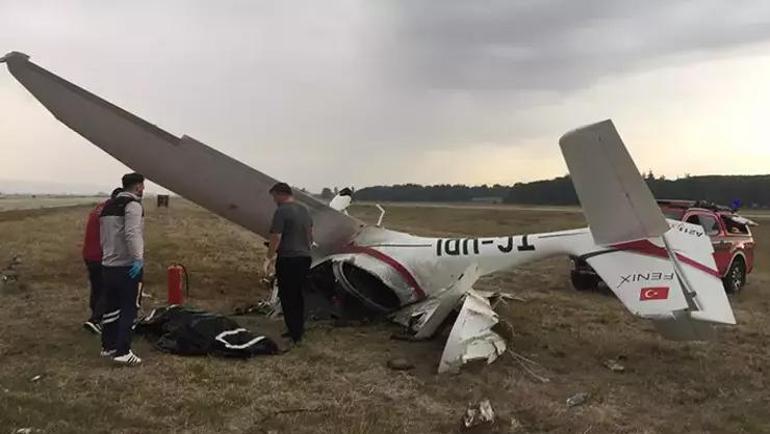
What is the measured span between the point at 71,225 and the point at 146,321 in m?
18.3

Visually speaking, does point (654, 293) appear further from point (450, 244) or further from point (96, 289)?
point (96, 289)

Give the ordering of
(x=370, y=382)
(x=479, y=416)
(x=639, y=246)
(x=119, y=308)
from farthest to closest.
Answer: (x=639, y=246) < (x=119, y=308) < (x=370, y=382) < (x=479, y=416)

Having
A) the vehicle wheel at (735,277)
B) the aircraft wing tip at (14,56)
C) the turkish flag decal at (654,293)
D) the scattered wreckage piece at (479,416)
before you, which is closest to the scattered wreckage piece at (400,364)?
the scattered wreckage piece at (479,416)

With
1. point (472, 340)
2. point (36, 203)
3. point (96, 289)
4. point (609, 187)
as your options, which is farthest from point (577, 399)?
point (36, 203)

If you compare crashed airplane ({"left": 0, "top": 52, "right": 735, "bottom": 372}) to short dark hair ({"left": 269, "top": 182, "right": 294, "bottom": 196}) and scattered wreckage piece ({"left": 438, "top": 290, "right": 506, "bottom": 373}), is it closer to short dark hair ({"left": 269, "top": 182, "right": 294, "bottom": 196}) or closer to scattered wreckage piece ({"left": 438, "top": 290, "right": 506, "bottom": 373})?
scattered wreckage piece ({"left": 438, "top": 290, "right": 506, "bottom": 373})

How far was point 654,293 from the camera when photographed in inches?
262

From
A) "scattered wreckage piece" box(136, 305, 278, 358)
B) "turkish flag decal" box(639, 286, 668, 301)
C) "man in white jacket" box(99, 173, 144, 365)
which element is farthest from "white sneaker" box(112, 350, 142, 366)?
"turkish flag decal" box(639, 286, 668, 301)

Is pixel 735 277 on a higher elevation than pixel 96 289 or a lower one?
lower

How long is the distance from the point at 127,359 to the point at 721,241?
12532 millimetres

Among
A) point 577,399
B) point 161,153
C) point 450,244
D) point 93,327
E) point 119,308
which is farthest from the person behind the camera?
Answer: point 161,153

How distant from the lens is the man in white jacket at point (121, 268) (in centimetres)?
645

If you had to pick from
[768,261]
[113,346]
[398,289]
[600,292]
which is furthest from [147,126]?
[768,261]

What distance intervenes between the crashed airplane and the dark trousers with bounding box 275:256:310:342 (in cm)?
129

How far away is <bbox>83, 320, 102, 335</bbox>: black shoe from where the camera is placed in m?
7.56
